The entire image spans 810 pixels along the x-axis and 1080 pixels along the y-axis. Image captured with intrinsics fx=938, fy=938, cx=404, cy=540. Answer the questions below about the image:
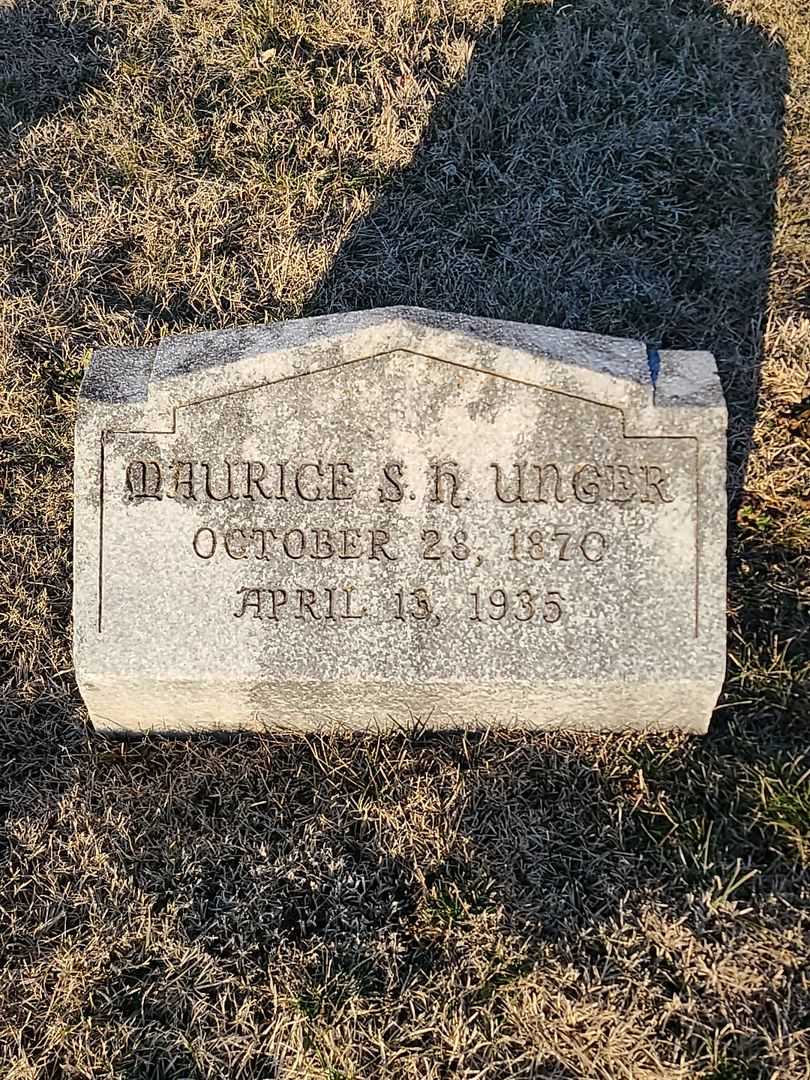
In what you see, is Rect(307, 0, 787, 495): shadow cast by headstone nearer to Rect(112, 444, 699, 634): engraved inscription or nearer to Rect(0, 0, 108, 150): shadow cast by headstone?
Rect(112, 444, 699, 634): engraved inscription

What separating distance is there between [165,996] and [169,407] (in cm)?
154

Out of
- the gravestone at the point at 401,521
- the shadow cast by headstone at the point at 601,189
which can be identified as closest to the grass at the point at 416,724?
the shadow cast by headstone at the point at 601,189

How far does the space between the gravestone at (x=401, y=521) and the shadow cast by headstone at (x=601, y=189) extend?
1003 mm

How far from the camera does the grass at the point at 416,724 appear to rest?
94.0 inches

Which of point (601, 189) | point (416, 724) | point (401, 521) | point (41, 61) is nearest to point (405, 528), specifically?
point (401, 521)

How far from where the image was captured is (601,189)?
3.64 metres

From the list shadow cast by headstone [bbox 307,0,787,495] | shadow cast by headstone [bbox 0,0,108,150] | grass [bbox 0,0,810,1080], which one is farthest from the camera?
shadow cast by headstone [bbox 0,0,108,150]

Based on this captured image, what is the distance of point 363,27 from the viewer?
395 cm

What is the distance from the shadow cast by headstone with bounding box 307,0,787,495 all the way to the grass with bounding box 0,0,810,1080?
0.01 m

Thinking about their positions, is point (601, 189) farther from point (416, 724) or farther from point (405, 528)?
point (416, 724)

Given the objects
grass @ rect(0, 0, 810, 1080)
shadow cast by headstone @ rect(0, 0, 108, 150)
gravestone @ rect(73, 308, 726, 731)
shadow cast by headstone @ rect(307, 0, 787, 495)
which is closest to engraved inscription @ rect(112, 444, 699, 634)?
gravestone @ rect(73, 308, 726, 731)

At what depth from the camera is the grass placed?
7.83ft

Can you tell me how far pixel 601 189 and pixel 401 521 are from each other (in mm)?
1922

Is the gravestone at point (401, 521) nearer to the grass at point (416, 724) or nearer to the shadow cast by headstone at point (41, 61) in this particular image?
the grass at point (416, 724)
